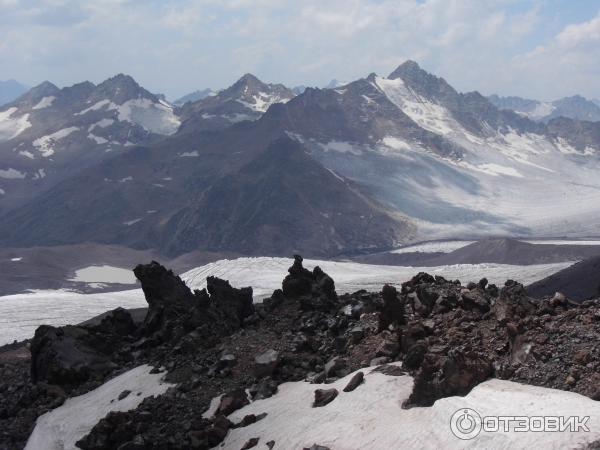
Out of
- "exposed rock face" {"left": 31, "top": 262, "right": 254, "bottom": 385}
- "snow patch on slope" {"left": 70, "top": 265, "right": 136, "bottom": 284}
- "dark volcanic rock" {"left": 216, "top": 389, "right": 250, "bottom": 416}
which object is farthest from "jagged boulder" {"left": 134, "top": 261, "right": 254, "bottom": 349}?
"snow patch on slope" {"left": 70, "top": 265, "right": 136, "bottom": 284}

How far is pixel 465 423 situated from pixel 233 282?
84.8 metres

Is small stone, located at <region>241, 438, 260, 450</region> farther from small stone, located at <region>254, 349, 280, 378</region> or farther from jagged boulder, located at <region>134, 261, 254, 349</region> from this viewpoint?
jagged boulder, located at <region>134, 261, 254, 349</region>

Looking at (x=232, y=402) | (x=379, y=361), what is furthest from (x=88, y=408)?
(x=379, y=361)

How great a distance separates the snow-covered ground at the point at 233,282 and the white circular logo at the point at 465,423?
5410 centimetres

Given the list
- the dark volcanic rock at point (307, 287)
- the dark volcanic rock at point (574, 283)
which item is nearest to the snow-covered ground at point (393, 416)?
the dark volcanic rock at point (307, 287)

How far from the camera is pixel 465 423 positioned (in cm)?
1248

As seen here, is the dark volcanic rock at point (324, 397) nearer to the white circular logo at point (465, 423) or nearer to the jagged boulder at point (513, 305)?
the white circular logo at point (465, 423)

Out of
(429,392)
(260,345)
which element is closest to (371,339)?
(260,345)

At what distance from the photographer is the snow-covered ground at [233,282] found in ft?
225

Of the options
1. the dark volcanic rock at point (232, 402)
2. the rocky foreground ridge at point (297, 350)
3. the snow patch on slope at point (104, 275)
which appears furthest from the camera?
the snow patch on slope at point (104, 275)

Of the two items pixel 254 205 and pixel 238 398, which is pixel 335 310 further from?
pixel 254 205

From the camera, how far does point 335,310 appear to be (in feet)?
77.4

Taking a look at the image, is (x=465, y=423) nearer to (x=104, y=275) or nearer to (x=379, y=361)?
(x=379, y=361)

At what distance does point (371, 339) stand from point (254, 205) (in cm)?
16744
